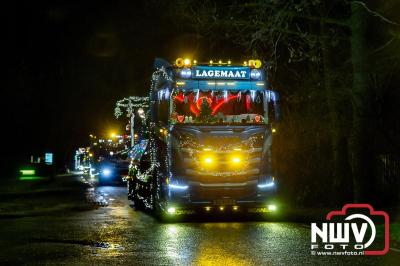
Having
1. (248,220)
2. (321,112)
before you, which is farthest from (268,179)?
(321,112)

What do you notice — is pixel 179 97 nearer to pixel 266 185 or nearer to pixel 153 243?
pixel 266 185

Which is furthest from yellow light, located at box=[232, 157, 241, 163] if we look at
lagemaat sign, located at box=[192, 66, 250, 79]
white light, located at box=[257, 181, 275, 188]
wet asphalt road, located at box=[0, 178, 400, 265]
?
lagemaat sign, located at box=[192, 66, 250, 79]

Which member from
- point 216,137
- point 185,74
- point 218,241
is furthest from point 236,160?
point 218,241

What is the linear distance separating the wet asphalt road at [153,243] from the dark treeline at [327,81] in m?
4.00

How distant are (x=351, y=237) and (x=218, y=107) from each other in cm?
521

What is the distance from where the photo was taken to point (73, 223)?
1719 cm

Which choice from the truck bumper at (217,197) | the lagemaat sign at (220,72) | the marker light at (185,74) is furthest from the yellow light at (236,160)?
the marker light at (185,74)

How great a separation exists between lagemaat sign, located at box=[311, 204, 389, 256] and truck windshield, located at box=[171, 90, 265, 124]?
130 inches

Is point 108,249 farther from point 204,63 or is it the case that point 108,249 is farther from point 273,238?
point 204,63

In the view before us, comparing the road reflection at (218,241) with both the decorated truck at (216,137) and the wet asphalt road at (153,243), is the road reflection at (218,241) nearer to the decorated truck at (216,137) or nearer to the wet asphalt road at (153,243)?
the wet asphalt road at (153,243)

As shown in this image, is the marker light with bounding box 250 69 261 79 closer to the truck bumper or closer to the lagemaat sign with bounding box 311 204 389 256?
the truck bumper

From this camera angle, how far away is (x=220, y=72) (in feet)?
57.5

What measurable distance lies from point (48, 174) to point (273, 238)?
47073 mm

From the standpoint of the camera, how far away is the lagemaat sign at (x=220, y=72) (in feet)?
57.3
